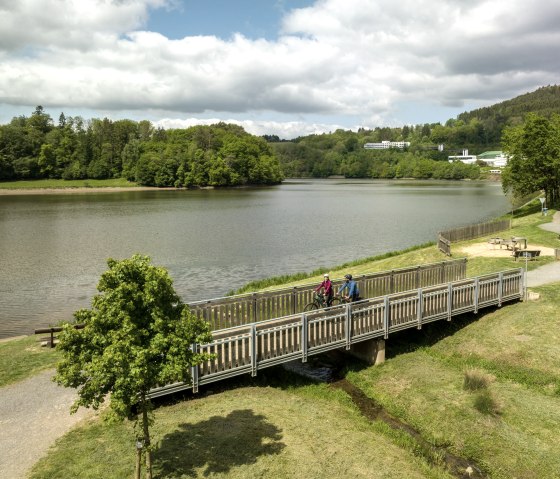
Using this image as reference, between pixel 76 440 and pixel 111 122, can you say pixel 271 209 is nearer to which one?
pixel 76 440

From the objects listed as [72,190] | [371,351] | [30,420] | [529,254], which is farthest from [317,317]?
[72,190]

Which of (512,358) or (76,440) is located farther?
(512,358)

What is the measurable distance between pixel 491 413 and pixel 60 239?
4747cm

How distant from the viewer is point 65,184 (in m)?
137

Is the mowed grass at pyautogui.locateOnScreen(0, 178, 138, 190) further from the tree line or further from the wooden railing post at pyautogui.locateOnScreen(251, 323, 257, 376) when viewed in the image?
the wooden railing post at pyautogui.locateOnScreen(251, 323, 257, 376)

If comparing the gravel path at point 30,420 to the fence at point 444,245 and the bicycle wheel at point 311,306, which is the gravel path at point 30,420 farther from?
the fence at point 444,245

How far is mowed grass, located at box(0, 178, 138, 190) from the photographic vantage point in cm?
12962

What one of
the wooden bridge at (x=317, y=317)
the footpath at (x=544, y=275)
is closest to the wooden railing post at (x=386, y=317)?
the wooden bridge at (x=317, y=317)

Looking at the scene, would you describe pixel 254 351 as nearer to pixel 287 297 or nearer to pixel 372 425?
pixel 372 425

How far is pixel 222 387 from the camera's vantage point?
Answer: 43.2ft

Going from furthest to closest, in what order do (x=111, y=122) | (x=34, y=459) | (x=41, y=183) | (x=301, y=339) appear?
(x=111, y=122), (x=41, y=183), (x=301, y=339), (x=34, y=459)

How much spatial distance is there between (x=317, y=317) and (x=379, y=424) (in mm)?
3817

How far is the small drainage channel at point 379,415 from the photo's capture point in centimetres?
1067

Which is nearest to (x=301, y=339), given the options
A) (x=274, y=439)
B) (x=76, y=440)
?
(x=274, y=439)
